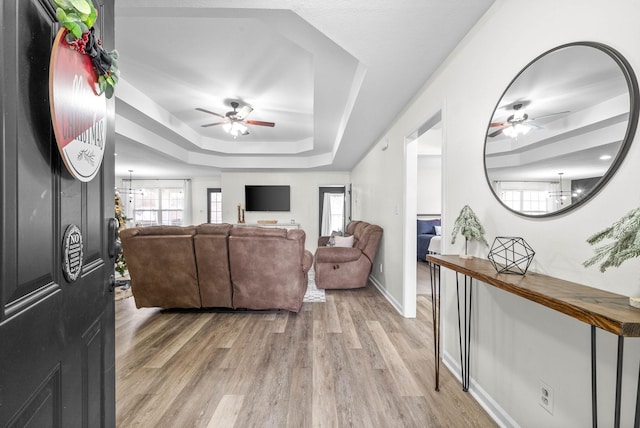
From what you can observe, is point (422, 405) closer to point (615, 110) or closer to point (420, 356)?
point (420, 356)

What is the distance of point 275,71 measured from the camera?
3146 millimetres

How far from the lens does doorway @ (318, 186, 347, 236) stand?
768cm

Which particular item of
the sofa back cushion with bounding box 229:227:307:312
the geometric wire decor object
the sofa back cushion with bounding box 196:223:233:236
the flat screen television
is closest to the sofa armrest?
the sofa back cushion with bounding box 229:227:307:312

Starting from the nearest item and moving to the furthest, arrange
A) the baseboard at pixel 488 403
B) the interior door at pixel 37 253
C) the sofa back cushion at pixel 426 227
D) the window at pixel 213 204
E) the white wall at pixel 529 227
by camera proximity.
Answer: the interior door at pixel 37 253 < the white wall at pixel 529 227 < the baseboard at pixel 488 403 < the sofa back cushion at pixel 426 227 < the window at pixel 213 204

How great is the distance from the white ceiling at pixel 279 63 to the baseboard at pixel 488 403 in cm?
231

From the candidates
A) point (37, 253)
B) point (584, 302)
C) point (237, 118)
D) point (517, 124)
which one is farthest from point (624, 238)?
point (237, 118)

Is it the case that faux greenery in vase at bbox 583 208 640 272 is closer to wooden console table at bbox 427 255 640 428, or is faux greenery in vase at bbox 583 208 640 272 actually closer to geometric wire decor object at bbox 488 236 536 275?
wooden console table at bbox 427 255 640 428

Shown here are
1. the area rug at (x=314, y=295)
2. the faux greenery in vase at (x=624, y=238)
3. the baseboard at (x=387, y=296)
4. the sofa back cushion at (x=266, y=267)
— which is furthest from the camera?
the area rug at (x=314, y=295)

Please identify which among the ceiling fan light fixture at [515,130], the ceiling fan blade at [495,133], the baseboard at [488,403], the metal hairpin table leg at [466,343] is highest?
the ceiling fan blade at [495,133]

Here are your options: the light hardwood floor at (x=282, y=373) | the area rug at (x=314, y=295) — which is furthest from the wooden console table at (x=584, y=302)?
the area rug at (x=314, y=295)

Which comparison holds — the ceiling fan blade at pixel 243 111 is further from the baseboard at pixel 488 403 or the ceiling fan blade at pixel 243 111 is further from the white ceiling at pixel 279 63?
the baseboard at pixel 488 403

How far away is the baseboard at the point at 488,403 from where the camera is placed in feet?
5.05

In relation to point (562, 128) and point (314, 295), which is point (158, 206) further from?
point (562, 128)

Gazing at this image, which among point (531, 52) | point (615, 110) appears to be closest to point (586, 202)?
point (615, 110)
